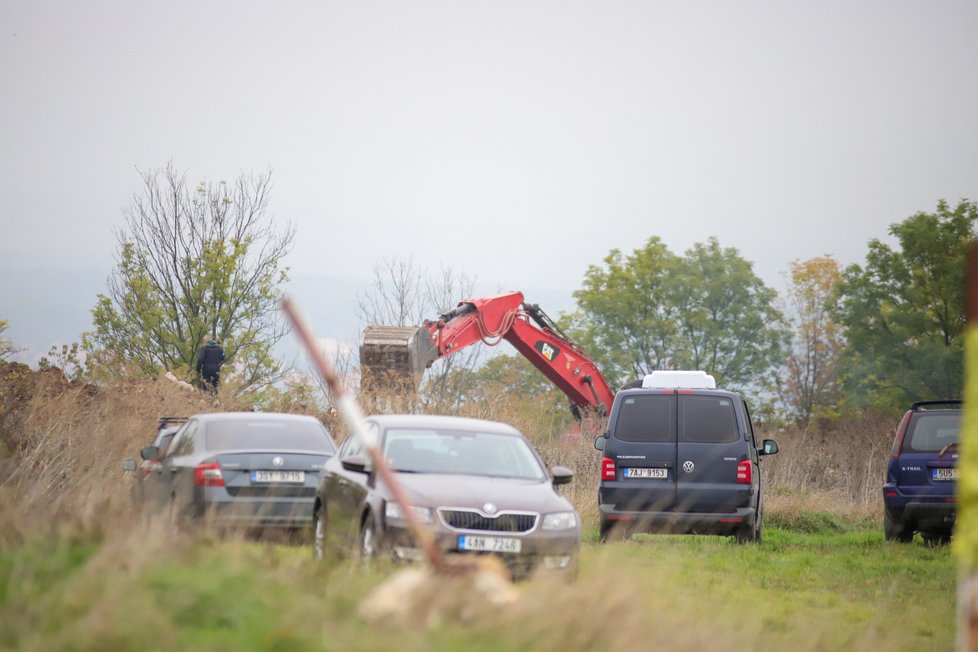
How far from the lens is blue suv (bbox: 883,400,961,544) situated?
17.3 meters

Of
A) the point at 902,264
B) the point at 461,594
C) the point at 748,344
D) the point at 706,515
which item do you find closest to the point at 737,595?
the point at 706,515

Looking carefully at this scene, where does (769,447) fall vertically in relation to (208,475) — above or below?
above

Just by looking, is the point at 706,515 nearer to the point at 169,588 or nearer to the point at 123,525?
the point at 123,525

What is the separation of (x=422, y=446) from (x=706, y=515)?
6330 mm

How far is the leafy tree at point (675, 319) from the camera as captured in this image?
68.8m

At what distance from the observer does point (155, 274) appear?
36406mm

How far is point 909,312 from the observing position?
54.6 meters

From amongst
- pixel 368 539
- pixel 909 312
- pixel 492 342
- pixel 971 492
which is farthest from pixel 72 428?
pixel 909 312

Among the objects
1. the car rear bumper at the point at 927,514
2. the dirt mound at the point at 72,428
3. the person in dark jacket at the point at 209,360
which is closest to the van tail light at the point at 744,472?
the car rear bumper at the point at 927,514

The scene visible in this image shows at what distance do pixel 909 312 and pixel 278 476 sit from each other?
148 ft

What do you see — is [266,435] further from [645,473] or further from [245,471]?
[645,473]

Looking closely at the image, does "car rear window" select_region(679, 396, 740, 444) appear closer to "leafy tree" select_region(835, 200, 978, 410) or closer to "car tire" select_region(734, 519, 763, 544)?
"car tire" select_region(734, 519, 763, 544)

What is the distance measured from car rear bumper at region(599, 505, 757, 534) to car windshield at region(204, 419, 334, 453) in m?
4.37

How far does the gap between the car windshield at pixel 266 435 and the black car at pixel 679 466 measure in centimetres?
437
